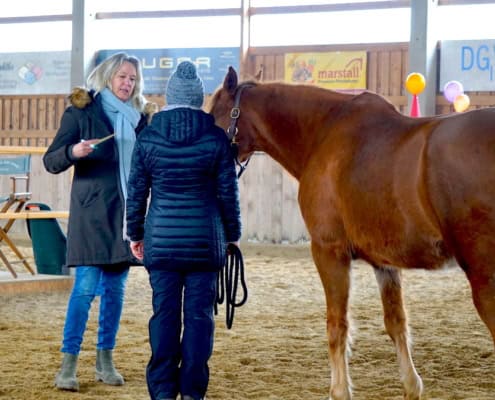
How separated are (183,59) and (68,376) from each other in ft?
34.4

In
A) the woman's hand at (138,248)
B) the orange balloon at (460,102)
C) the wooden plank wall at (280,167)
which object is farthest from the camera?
the wooden plank wall at (280,167)

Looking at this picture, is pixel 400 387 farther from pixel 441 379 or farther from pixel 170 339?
pixel 170 339

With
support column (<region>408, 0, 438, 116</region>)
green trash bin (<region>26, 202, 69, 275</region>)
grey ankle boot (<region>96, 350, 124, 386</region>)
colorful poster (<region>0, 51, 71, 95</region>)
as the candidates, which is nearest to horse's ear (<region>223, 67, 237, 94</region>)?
grey ankle boot (<region>96, 350, 124, 386</region>)

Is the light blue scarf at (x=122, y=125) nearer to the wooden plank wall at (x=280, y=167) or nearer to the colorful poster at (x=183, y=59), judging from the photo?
the wooden plank wall at (x=280, y=167)

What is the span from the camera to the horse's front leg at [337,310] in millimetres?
3637

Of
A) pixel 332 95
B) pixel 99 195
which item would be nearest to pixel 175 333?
pixel 99 195

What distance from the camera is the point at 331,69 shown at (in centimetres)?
1314

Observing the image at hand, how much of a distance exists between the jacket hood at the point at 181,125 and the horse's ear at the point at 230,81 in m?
0.77

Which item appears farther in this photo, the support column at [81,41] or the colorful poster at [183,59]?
the support column at [81,41]

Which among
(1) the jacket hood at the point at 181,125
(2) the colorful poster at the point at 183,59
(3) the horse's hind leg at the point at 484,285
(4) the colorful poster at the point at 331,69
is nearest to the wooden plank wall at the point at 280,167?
(4) the colorful poster at the point at 331,69

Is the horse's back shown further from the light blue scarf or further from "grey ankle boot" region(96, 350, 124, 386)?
"grey ankle boot" region(96, 350, 124, 386)

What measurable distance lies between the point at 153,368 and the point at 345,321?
37.2 inches

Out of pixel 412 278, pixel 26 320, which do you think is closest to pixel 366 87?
pixel 412 278

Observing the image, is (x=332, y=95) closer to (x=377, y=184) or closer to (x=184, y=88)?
(x=377, y=184)
